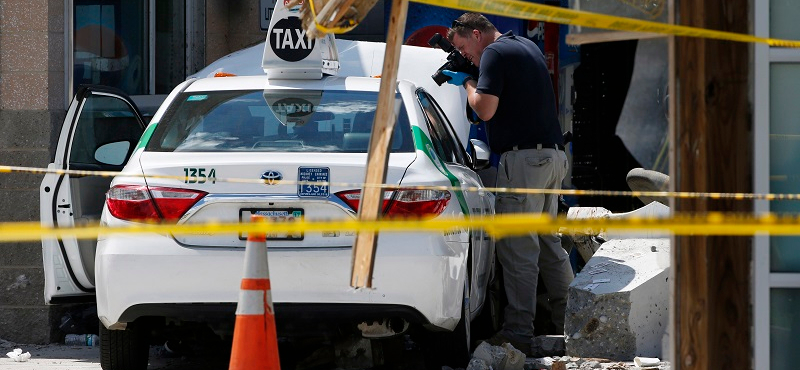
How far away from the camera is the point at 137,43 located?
38.0 feet

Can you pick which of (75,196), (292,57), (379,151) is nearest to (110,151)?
(75,196)

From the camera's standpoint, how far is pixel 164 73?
39.1 ft

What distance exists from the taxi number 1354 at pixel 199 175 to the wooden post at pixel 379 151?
2.27 m

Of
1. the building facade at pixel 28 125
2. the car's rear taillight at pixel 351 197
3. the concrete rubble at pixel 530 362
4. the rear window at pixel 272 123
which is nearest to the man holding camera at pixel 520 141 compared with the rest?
the concrete rubble at pixel 530 362

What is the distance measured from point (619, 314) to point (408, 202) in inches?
67.5

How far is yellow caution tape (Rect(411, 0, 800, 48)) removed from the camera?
3.39 m

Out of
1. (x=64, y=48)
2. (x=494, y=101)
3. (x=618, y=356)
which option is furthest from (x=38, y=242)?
(x=618, y=356)

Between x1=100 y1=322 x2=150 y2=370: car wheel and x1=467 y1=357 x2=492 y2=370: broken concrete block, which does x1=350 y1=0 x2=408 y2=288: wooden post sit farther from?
x1=100 y1=322 x2=150 y2=370: car wheel

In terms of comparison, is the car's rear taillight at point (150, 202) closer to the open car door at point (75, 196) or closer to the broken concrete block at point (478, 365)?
the open car door at point (75, 196)

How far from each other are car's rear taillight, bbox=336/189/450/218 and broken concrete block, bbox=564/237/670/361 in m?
1.50

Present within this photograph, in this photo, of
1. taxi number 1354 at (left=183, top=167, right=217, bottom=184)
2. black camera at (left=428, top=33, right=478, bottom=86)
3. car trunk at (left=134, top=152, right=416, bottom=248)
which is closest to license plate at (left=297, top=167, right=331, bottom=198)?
car trunk at (left=134, top=152, right=416, bottom=248)

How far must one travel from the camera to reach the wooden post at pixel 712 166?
3.44 metres

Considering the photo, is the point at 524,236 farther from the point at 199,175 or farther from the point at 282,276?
the point at 199,175

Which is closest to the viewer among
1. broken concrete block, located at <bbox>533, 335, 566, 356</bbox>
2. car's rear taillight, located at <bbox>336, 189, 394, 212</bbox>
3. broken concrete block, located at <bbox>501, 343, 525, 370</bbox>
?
car's rear taillight, located at <bbox>336, 189, 394, 212</bbox>
